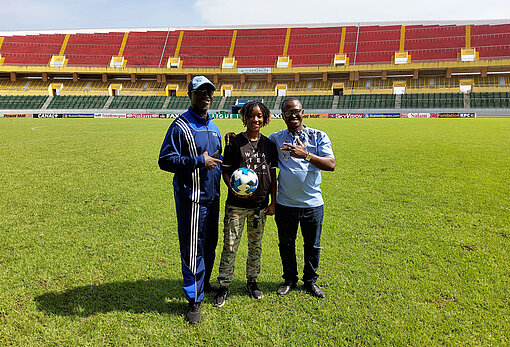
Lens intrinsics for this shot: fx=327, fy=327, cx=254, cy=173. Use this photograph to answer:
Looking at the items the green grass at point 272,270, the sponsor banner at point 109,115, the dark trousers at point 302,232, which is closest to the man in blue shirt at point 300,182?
the dark trousers at point 302,232

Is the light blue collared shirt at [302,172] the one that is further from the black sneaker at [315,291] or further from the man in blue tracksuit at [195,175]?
the black sneaker at [315,291]

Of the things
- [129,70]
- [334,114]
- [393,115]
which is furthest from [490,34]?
[129,70]

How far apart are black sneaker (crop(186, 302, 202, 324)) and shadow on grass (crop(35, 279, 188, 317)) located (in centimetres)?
15

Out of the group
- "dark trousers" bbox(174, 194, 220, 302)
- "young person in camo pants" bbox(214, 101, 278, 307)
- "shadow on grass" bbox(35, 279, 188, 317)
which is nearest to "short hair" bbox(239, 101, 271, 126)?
"young person in camo pants" bbox(214, 101, 278, 307)

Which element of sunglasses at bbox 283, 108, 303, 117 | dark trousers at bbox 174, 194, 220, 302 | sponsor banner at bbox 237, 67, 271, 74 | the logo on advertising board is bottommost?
dark trousers at bbox 174, 194, 220, 302

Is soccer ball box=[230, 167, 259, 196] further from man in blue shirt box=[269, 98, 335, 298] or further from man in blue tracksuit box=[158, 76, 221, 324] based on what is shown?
man in blue shirt box=[269, 98, 335, 298]

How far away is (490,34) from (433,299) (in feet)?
192

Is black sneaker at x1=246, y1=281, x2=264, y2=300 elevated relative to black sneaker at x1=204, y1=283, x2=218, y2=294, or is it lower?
elevated

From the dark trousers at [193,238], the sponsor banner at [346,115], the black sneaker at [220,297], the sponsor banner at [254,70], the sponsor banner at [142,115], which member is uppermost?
the sponsor banner at [254,70]

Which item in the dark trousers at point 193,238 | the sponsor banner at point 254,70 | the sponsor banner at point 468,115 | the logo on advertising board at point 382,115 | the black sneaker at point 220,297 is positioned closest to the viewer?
the dark trousers at point 193,238

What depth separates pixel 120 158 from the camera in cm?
1155

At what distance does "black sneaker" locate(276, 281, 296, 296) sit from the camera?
358cm

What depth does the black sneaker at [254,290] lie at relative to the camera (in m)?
3.49

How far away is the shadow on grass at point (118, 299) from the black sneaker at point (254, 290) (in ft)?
2.24
